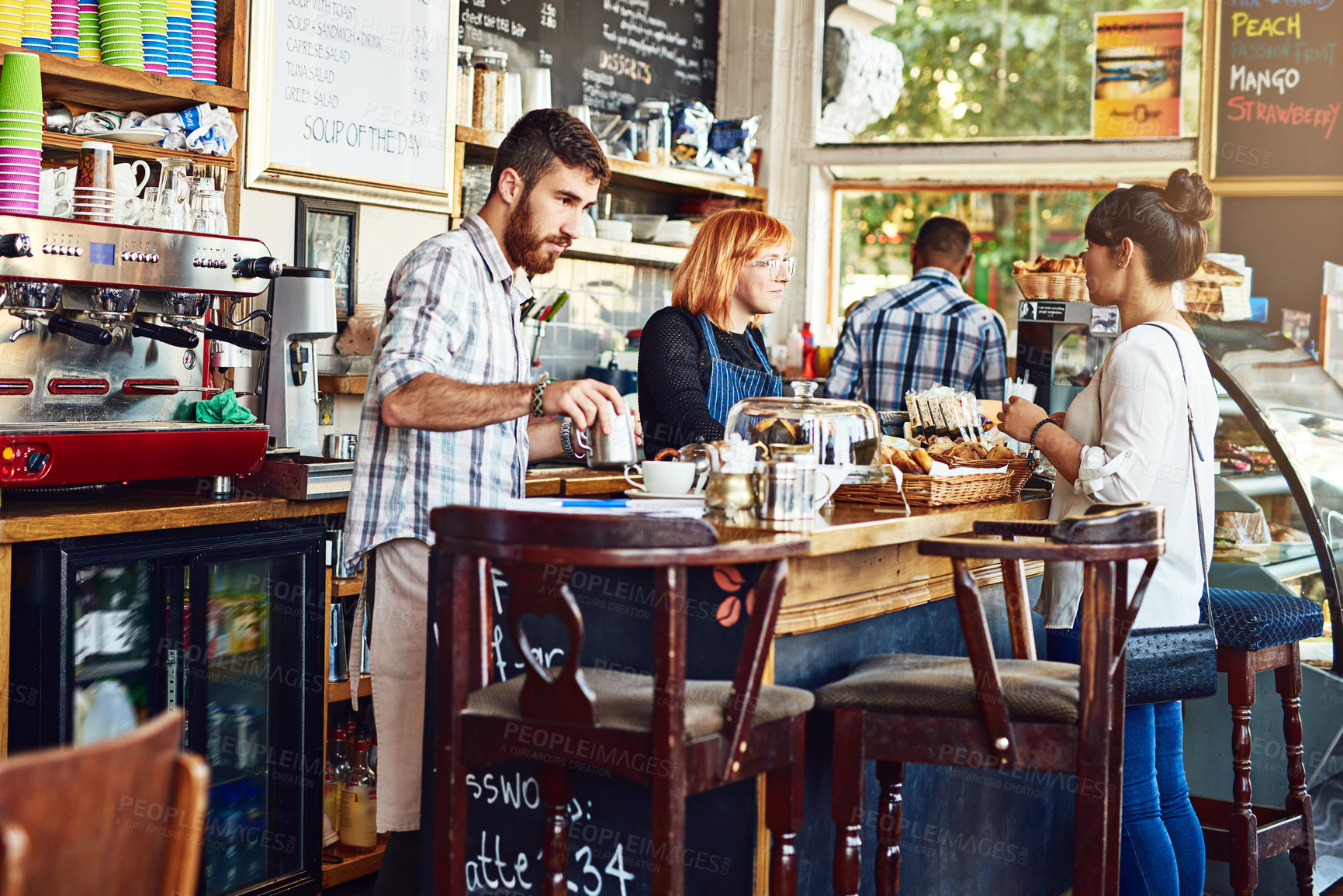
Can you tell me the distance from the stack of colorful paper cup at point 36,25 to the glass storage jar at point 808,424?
1.88 meters

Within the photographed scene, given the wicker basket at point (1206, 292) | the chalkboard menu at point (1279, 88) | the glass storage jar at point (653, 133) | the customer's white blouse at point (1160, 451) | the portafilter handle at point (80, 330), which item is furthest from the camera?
the glass storage jar at point (653, 133)

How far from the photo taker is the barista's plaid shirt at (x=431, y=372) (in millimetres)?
2244

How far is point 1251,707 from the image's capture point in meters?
3.11

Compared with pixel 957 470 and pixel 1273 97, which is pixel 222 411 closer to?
pixel 957 470

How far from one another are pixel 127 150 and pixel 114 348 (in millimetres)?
612

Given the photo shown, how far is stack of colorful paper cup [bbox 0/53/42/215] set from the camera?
2.81 meters

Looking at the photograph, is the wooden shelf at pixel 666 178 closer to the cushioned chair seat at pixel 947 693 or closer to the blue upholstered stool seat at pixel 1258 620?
the blue upholstered stool seat at pixel 1258 620

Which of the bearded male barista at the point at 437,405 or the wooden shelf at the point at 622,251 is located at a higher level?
the wooden shelf at the point at 622,251

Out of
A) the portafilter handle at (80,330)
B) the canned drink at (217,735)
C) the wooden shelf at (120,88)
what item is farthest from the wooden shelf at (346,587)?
the wooden shelf at (120,88)

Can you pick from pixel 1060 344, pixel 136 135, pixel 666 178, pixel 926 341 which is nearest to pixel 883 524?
pixel 1060 344

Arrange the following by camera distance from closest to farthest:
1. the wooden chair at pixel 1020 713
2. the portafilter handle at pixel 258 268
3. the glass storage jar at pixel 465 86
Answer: the wooden chair at pixel 1020 713 → the portafilter handle at pixel 258 268 → the glass storage jar at pixel 465 86

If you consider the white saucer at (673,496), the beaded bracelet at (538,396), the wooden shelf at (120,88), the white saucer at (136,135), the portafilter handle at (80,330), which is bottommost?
the white saucer at (673,496)

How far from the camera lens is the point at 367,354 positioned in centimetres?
393

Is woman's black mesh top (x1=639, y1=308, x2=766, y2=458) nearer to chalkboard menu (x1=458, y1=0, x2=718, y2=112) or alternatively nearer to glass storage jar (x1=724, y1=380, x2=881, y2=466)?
glass storage jar (x1=724, y1=380, x2=881, y2=466)
